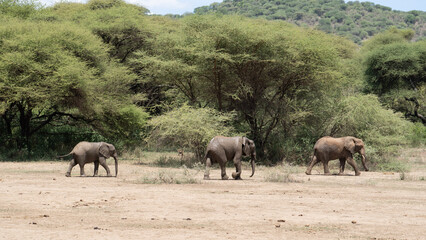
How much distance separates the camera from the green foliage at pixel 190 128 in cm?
2359

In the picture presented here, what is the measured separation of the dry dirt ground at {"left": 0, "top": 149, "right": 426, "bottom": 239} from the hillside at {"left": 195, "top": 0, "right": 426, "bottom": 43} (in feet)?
352

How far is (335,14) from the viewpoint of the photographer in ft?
440

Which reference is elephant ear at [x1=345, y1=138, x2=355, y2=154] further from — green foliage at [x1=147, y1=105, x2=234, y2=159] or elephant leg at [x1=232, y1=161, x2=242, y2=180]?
green foliage at [x1=147, y1=105, x2=234, y2=159]

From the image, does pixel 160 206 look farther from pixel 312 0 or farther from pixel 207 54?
pixel 312 0

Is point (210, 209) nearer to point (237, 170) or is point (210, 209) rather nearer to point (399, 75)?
point (237, 170)

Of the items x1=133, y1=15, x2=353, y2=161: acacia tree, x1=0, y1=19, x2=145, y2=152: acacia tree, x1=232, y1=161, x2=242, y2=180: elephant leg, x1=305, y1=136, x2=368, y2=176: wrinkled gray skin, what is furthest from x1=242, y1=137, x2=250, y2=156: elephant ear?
x1=0, y1=19, x2=145, y2=152: acacia tree

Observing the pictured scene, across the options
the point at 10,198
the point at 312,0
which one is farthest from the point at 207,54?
the point at 312,0

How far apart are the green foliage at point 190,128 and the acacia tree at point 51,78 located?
4905 mm

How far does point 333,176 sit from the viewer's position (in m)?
19.9

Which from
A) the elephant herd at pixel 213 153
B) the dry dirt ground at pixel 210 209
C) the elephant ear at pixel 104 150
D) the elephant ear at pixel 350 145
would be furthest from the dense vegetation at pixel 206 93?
the dry dirt ground at pixel 210 209

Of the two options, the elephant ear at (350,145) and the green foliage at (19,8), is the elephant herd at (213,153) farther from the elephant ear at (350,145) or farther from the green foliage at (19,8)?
the green foliage at (19,8)

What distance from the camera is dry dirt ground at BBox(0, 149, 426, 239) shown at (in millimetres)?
8781

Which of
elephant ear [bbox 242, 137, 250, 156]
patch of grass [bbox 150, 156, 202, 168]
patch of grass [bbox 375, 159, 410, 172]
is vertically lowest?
patch of grass [bbox 150, 156, 202, 168]

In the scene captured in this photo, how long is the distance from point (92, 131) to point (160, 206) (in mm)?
20390
